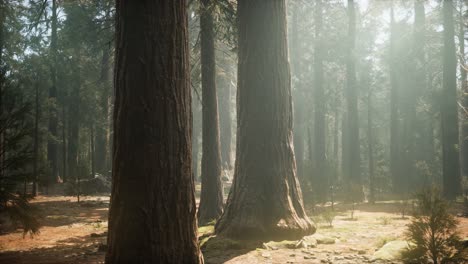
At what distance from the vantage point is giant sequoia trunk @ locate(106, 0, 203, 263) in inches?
131

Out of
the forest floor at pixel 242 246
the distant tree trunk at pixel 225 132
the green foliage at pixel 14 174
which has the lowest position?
the forest floor at pixel 242 246

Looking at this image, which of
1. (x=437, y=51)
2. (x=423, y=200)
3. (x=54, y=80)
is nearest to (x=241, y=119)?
(x=423, y=200)

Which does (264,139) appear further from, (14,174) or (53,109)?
(53,109)

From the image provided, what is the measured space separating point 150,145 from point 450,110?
1623 centimetres

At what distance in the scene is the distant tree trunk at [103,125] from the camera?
23.3m

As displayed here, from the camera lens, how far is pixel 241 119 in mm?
7012

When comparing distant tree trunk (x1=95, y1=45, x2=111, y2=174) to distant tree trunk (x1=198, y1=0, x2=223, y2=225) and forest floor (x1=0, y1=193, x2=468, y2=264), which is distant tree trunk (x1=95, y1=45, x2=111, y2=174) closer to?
forest floor (x1=0, y1=193, x2=468, y2=264)

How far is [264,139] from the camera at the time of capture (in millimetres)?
6715

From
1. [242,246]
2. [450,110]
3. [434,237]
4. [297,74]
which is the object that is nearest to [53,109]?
[297,74]

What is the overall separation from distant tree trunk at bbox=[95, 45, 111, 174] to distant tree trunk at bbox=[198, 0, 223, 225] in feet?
45.3

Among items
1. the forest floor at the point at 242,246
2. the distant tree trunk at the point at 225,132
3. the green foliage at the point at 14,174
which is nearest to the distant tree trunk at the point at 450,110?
the forest floor at the point at 242,246

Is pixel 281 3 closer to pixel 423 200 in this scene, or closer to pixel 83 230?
pixel 423 200

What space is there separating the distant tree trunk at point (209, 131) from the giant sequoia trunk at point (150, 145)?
704cm

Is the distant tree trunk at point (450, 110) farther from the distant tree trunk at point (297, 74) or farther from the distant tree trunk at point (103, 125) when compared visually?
the distant tree trunk at point (103, 125)
